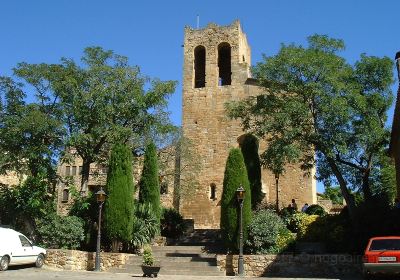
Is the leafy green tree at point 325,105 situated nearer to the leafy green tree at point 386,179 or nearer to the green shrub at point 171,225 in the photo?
the leafy green tree at point 386,179

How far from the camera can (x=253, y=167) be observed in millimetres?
24594

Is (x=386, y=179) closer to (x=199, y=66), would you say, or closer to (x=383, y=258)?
(x=199, y=66)

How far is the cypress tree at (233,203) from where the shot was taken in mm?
18578

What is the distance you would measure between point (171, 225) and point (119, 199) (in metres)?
5.41

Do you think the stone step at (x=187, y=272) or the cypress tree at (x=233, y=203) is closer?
the stone step at (x=187, y=272)

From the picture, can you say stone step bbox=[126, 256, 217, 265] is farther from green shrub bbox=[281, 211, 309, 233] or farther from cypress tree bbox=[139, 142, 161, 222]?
green shrub bbox=[281, 211, 309, 233]

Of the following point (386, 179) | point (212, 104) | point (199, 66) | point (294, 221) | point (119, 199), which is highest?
point (199, 66)

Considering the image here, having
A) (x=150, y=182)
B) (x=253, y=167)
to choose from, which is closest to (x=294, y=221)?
(x=253, y=167)

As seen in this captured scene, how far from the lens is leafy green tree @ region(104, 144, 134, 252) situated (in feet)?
62.8

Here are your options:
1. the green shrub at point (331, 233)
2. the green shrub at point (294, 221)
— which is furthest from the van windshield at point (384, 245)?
the green shrub at point (294, 221)

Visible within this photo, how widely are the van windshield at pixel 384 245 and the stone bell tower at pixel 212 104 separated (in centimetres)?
1721

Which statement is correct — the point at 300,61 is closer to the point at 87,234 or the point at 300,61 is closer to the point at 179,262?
the point at 179,262

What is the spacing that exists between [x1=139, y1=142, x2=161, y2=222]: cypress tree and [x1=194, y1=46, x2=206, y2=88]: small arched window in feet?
42.0

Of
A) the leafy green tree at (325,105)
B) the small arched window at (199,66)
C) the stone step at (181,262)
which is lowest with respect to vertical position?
the stone step at (181,262)
